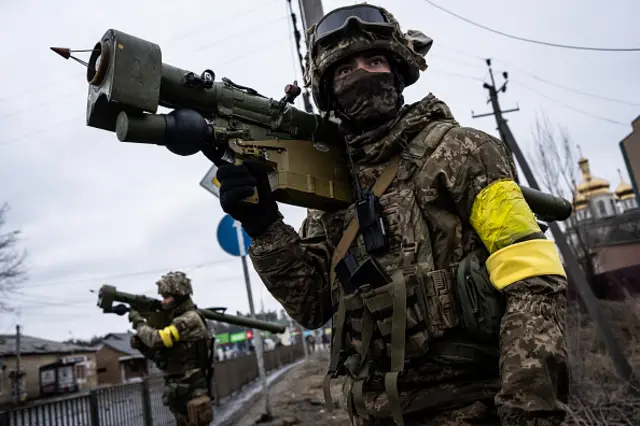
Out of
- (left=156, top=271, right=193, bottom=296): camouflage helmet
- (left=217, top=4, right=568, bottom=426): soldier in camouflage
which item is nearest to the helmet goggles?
(left=217, top=4, right=568, bottom=426): soldier in camouflage

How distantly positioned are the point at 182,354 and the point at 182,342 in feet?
0.60

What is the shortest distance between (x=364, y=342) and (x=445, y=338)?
30 centimetres

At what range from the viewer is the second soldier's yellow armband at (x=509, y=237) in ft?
5.33

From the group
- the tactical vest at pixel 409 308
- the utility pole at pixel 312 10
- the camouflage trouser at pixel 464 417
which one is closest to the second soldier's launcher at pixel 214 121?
the tactical vest at pixel 409 308

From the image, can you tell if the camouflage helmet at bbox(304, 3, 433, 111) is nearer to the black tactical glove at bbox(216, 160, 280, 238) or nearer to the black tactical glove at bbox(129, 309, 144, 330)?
the black tactical glove at bbox(216, 160, 280, 238)

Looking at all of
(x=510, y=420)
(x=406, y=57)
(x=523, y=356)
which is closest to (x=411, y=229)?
(x=523, y=356)

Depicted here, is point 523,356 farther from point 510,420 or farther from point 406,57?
point 406,57

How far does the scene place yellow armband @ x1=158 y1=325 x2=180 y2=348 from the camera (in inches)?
261

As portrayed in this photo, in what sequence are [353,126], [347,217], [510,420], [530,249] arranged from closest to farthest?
[510,420] → [530,249] → [347,217] → [353,126]

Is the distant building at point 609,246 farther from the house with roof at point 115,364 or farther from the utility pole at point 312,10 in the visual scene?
the house with roof at point 115,364

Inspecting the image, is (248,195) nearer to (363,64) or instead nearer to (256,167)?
(256,167)

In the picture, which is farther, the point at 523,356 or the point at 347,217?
the point at 347,217

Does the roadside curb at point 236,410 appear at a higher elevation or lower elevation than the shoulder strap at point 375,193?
lower

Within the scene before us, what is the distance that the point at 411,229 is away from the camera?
6.32ft
